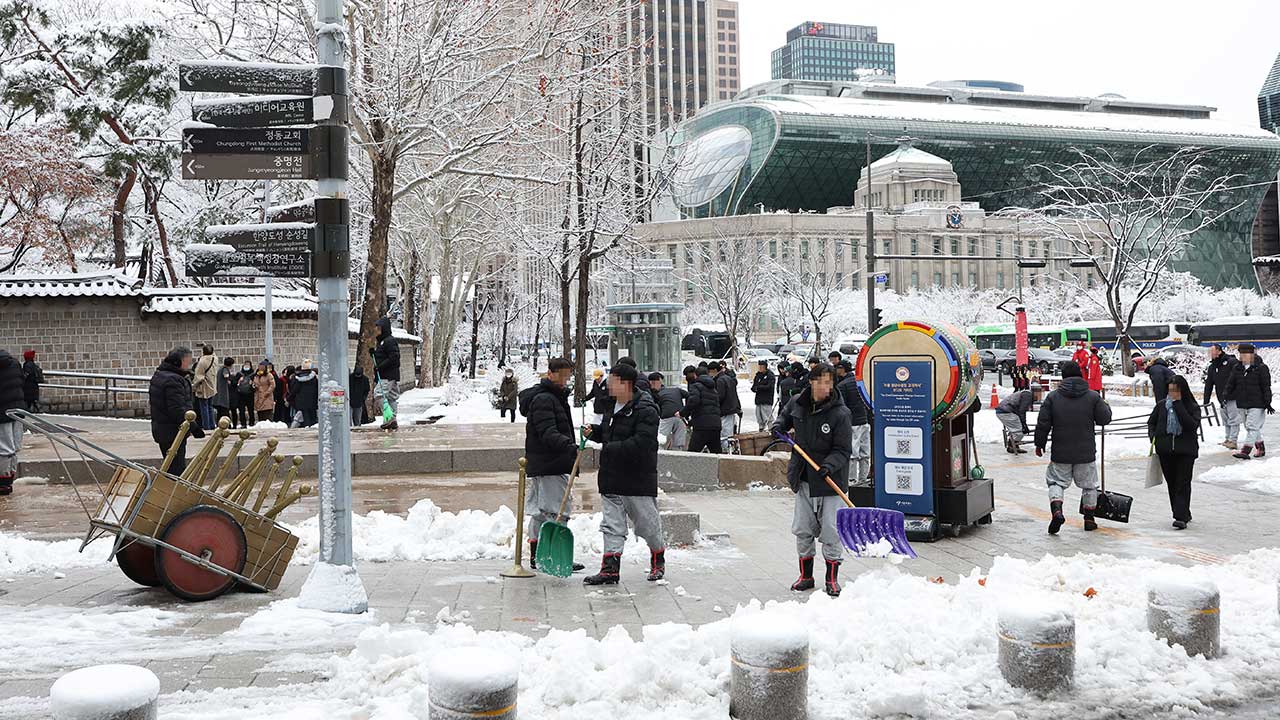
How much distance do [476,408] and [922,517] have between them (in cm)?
1931

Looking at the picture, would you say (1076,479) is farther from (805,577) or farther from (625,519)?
(625,519)

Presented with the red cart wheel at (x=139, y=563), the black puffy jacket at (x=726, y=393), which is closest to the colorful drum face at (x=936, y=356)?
the black puffy jacket at (x=726, y=393)

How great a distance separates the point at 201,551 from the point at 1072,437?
859 cm

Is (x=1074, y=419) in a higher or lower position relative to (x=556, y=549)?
higher

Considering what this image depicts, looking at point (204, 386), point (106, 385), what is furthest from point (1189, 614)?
point (106, 385)

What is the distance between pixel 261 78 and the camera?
26.0ft

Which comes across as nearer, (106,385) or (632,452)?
(632,452)

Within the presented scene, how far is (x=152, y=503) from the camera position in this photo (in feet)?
25.3

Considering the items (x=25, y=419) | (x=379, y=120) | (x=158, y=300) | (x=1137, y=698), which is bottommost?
(x=1137, y=698)

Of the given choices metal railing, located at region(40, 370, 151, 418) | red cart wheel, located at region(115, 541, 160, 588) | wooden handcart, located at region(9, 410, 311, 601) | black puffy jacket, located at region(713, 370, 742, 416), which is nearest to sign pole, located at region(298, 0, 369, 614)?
wooden handcart, located at region(9, 410, 311, 601)

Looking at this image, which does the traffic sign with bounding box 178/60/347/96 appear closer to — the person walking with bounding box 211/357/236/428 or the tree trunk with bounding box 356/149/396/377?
the tree trunk with bounding box 356/149/396/377

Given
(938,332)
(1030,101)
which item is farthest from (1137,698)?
(1030,101)

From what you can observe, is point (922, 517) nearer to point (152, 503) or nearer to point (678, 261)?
point (152, 503)

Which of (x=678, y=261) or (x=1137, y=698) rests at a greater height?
(x=678, y=261)
